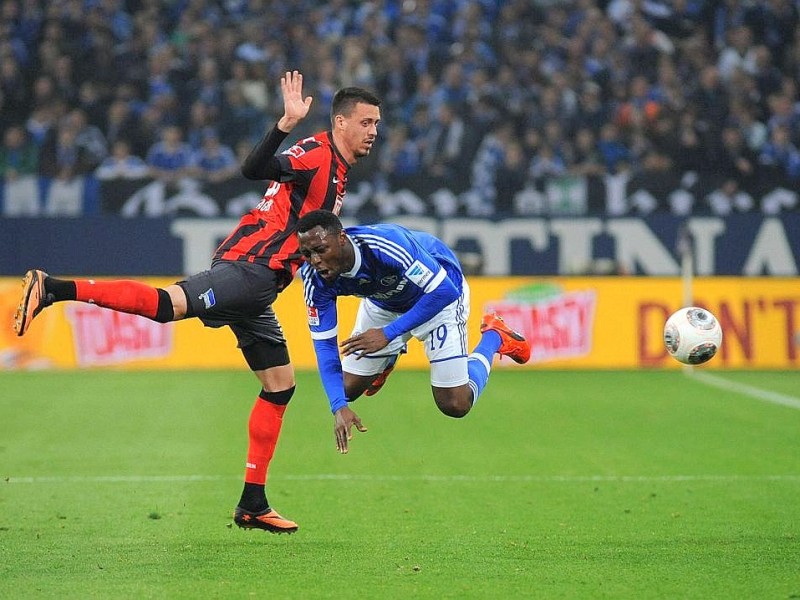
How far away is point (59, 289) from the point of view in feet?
20.1

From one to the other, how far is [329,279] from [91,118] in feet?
43.3

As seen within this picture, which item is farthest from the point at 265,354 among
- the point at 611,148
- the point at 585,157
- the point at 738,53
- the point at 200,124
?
the point at 738,53

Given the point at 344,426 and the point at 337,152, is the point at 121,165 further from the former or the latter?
the point at 344,426

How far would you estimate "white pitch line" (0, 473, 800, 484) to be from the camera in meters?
8.55

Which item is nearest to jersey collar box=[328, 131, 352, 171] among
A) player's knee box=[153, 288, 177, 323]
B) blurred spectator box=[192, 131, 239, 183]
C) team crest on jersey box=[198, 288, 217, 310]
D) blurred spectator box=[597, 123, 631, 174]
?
team crest on jersey box=[198, 288, 217, 310]

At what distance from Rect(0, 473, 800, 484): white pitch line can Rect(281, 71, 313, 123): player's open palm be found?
3.00m

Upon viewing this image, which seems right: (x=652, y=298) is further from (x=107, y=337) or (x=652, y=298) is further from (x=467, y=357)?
(x=467, y=357)

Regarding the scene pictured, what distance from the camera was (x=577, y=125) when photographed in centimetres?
1888

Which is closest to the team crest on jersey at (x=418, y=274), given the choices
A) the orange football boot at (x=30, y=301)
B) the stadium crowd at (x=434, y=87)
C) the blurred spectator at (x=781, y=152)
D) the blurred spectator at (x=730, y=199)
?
the orange football boot at (x=30, y=301)

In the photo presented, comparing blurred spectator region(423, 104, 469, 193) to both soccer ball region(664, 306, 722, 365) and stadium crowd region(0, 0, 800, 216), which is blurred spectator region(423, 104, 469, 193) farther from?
soccer ball region(664, 306, 722, 365)

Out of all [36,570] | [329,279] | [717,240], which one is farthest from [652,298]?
[36,570]

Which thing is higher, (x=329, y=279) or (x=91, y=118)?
(x=91, y=118)

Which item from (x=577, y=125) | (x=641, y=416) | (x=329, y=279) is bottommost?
(x=641, y=416)

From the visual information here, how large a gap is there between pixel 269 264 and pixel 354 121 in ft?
2.87
